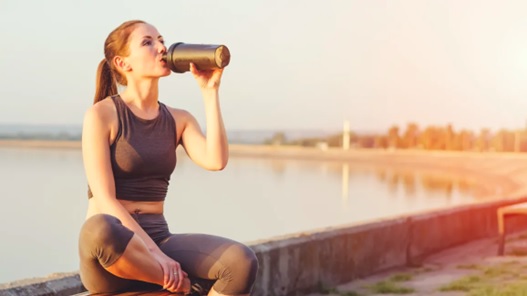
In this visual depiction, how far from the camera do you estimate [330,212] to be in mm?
27109

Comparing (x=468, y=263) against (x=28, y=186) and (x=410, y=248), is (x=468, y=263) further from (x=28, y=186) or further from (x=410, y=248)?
(x=28, y=186)

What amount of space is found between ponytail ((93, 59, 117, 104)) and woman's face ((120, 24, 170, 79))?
0.15 metres

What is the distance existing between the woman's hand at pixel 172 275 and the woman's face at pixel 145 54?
1.92 ft

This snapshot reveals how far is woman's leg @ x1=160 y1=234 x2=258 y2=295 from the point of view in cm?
270

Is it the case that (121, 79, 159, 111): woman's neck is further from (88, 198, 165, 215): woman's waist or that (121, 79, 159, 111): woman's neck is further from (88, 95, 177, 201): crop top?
(88, 198, 165, 215): woman's waist

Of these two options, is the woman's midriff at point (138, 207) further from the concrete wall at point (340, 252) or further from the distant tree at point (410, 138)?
the distant tree at point (410, 138)

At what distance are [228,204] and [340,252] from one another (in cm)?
2355

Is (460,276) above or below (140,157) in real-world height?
below

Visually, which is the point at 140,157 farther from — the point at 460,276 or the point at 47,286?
the point at 460,276

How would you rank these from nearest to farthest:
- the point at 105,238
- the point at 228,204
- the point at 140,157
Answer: the point at 105,238 → the point at 140,157 → the point at 228,204

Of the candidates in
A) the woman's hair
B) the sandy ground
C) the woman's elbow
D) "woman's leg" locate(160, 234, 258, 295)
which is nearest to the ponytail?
the woman's hair

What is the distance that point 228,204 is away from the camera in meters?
29.3

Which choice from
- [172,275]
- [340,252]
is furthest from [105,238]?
[340,252]

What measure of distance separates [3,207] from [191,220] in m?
10.4
